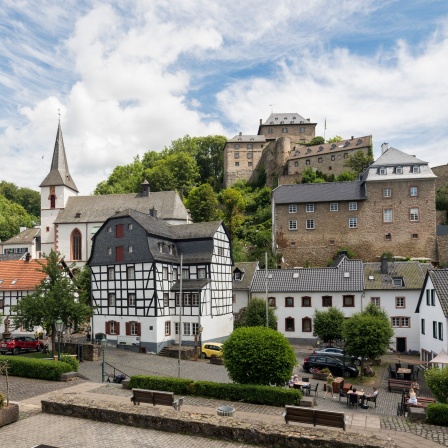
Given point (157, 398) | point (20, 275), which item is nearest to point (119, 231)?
point (20, 275)

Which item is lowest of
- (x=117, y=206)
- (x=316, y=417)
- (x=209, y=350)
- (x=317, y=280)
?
(x=209, y=350)

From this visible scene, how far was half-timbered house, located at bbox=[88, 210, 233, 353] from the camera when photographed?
36438 mm

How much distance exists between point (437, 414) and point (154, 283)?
933 inches

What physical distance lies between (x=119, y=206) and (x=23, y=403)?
4583 centimetres

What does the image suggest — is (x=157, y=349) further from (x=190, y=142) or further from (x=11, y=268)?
(x=190, y=142)

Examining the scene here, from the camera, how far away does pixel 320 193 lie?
6281 cm

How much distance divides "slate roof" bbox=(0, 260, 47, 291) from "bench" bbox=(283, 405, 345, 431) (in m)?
29.0

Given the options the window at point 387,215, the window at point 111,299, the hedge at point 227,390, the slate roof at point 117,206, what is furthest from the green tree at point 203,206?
the hedge at point 227,390

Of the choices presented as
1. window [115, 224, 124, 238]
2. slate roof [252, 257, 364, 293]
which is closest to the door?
slate roof [252, 257, 364, 293]

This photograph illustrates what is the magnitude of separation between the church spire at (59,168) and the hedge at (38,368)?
45.8m

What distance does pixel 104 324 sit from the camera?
3812 cm

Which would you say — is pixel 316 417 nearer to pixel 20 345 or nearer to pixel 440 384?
pixel 440 384

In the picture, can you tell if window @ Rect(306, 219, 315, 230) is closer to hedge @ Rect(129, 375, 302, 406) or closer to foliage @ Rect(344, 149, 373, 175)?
foliage @ Rect(344, 149, 373, 175)

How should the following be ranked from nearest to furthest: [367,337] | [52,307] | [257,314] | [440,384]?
[440,384] < [367,337] < [52,307] < [257,314]
